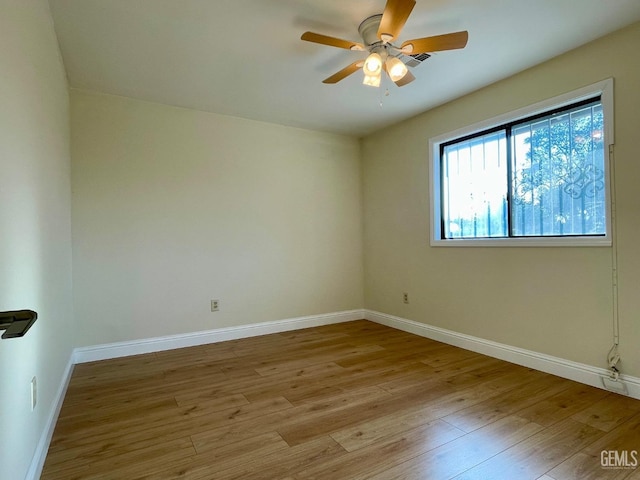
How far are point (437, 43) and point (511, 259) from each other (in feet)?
6.27

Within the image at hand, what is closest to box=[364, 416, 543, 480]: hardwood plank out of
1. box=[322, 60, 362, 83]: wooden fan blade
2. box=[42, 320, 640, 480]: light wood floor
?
box=[42, 320, 640, 480]: light wood floor

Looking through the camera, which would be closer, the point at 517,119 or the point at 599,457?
the point at 599,457

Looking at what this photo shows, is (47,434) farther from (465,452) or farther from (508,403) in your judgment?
(508,403)

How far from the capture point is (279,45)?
2.39 m

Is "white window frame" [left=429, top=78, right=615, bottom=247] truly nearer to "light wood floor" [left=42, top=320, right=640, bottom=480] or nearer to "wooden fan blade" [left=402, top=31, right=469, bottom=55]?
"light wood floor" [left=42, top=320, right=640, bottom=480]

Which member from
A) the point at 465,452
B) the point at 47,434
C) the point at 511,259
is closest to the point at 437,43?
the point at 511,259

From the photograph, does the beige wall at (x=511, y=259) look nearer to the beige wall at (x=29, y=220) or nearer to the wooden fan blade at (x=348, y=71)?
the wooden fan blade at (x=348, y=71)

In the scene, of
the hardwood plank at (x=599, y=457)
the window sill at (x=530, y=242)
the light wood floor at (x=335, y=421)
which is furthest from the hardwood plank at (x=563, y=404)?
the window sill at (x=530, y=242)

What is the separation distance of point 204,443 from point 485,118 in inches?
133

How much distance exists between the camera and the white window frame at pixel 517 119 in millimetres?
2336

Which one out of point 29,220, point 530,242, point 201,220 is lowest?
point 530,242

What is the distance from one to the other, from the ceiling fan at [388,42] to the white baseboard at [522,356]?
2.40 metres

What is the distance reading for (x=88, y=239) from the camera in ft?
10.0

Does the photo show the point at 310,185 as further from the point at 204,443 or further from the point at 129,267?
the point at 204,443
